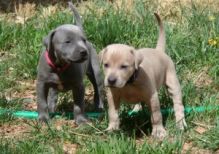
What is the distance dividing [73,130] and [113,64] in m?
0.95

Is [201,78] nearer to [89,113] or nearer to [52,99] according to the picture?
[89,113]

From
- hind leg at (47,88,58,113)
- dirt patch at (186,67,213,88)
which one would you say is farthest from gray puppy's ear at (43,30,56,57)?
dirt patch at (186,67,213,88)

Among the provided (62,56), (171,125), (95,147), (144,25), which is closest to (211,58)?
(144,25)

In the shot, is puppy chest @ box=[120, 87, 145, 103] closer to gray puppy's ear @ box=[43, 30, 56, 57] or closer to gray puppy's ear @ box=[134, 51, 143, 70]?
gray puppy's ear @ box=[134, 51, 143, 70]

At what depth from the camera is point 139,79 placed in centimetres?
521

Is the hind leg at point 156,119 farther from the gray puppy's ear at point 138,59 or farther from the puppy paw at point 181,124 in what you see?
the gray puppy's ear at point 138,59

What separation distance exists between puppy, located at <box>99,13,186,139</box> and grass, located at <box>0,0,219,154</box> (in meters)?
0.15

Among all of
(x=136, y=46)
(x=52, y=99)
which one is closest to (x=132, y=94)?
(x=52, y=99)

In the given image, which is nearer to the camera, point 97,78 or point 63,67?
point 63,67

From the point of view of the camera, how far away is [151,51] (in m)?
5.78

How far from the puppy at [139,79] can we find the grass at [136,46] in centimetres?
15

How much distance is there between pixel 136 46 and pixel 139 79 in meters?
2.33

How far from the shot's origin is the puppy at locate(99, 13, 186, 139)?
497cm

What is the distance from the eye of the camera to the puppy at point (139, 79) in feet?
16.3
